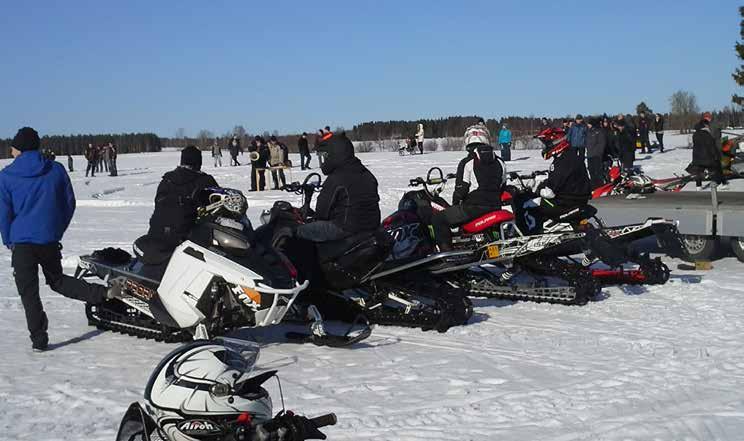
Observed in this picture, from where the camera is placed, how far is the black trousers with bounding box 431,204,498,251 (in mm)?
8922

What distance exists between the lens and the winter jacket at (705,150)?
1259cm

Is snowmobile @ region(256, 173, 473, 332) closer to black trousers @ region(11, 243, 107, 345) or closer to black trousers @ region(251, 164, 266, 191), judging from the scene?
black trousers @ region(11, 243, 107, 345)

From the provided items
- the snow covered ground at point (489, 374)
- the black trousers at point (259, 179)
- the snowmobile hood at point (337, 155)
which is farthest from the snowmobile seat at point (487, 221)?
the black trousers at point (259, 179)

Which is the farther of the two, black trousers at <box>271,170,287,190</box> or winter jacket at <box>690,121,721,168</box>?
black trousers at <box>271,170,287,190</box>

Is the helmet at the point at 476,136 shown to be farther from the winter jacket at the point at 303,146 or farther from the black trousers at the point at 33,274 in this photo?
the winter jacket at the point at 303,146

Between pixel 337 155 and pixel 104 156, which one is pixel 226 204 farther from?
pixel 104 156

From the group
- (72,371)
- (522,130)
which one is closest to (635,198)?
(72,371)

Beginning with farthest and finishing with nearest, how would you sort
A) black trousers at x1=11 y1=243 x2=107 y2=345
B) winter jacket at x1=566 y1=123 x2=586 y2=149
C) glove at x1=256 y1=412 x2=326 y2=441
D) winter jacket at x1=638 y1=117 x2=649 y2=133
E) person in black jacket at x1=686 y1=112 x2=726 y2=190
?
1. winter jacket at x1=638 y1=117 x2=649 y2=133
2. winter jacket at x1=566 y1=123 x2=586 y2=149
3. person in black jacket at x1=686 y1=112 x2=726 y2=190
4. black trousers at x1=11 y1=243 x2=107 y2=345
5. glove at x1=256 y1=412 x2=326 y2=441

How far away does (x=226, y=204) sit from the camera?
6.62m

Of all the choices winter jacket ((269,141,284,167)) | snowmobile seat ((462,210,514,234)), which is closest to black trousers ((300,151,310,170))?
winter jacket ((269,141,284,167))

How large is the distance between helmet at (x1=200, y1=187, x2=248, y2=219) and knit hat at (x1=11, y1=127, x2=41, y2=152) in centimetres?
148

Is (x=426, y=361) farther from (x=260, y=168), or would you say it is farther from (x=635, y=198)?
(x=260, y=168)

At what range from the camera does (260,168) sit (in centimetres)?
2325

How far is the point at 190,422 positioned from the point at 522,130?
139ft
